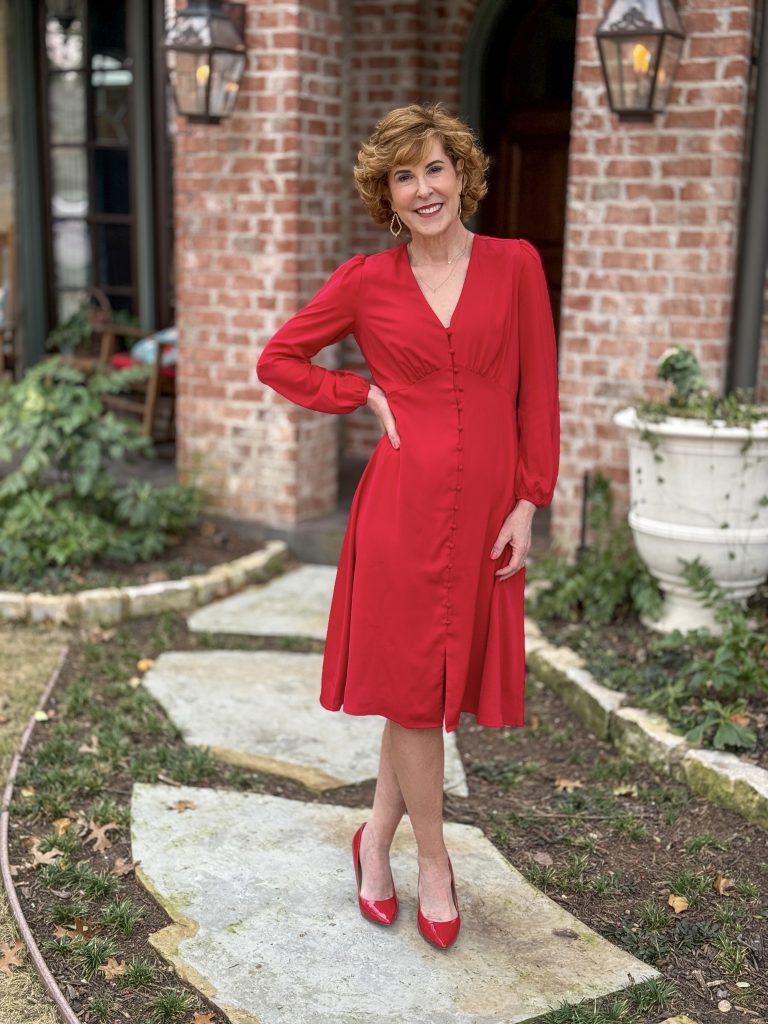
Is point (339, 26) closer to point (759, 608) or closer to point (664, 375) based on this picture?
point (664, 375)

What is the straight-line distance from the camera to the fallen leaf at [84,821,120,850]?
3127 mm

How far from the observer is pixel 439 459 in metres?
2.52

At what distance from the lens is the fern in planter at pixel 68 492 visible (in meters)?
5.05

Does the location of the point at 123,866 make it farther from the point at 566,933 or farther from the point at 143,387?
the point at 143,387

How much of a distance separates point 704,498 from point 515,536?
1.63m

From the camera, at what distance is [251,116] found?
16.9 ft

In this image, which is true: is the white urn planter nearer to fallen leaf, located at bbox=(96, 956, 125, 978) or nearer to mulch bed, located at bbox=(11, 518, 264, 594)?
mulch bed, located at bbox=(11, 518, 264, 594)

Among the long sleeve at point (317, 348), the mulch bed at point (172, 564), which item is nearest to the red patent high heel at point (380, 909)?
the long sleeve at point (317, 348)

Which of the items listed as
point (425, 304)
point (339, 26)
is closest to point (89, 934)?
point (425, 304)

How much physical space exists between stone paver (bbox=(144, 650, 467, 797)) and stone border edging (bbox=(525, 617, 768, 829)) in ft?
1.44

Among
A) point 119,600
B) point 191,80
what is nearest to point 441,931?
point 119,600

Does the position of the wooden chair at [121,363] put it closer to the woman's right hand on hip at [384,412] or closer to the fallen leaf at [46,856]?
the fallen leaf at [46,856]

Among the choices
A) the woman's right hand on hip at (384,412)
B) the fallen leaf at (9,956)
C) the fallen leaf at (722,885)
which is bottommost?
the fallen leaf at (9,956)

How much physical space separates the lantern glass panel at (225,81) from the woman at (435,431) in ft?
8.75
